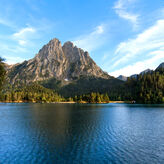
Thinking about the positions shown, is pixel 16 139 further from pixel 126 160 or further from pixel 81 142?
pixel 126 160

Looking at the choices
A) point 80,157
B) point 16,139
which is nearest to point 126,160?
point 80,157

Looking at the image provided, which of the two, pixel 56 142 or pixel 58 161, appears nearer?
pixel 58 161

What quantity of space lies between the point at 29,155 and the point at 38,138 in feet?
45.5

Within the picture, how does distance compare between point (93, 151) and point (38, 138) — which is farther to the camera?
point (38, 138)

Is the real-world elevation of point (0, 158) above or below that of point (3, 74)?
below

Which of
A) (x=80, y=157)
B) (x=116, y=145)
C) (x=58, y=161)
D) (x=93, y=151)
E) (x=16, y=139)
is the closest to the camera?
(x=58, y=161)

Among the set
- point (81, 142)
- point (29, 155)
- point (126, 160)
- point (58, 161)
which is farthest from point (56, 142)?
point (126, 160)

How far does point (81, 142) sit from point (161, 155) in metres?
20.3

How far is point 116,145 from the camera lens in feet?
132

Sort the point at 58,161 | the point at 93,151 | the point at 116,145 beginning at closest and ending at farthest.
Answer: the point at 58,161
the point at 93,151
the point at 116,145

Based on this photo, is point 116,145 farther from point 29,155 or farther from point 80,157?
point 29,155

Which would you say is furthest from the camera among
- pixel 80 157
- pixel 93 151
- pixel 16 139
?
pixel 16 139

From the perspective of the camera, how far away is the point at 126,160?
30359 mm

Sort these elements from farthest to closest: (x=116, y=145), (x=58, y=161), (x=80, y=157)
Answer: (x=116, y=145) < (x=80, y=157) < (x=58, y=161)
